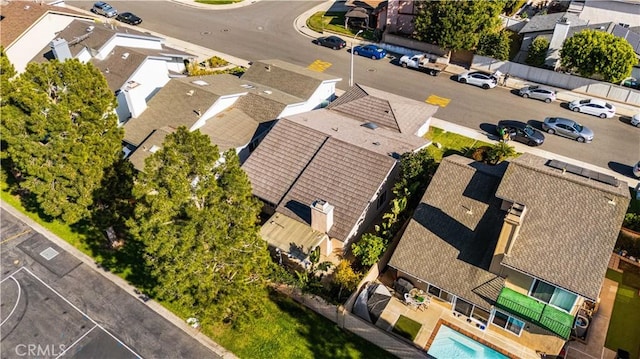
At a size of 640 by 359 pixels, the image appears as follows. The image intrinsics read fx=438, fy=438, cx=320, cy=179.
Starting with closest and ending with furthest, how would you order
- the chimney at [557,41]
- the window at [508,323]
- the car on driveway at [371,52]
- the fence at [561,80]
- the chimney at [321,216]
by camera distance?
the window at [508,323] < the chimney at [321,216] < the fence at [561,80] < the chimney at [557,41] < the car on driveway at [371,52]

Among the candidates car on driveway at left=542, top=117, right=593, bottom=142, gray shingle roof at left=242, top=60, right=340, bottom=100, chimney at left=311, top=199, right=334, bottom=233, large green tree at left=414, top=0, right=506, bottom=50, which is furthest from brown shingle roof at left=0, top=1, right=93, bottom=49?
car on driveway at left=542, top=117, right=593, bottom=142

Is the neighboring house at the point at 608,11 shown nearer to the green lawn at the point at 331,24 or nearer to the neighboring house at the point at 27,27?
the green lawn at the point at 331,24

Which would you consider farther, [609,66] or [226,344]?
[609,66]

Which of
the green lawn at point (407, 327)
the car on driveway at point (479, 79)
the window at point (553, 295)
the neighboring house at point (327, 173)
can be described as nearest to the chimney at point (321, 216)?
the neighboring house at point (327, 173)

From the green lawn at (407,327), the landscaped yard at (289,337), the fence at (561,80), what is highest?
the fence at (561,80)

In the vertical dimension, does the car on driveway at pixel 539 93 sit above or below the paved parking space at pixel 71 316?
above

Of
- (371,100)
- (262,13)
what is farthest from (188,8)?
(371,100)

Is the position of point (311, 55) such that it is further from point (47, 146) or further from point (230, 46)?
point (47, 146)
